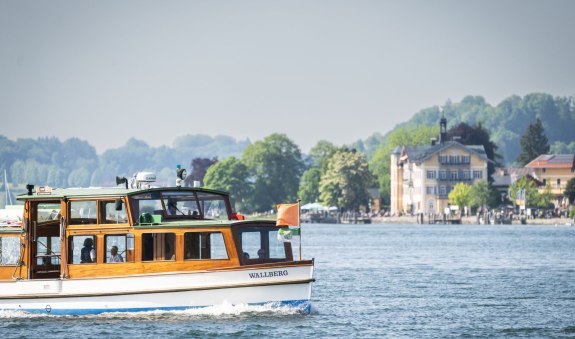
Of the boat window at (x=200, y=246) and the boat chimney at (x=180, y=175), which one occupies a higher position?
the boat chimney at (x=180, y=175)

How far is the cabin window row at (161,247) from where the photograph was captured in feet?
134

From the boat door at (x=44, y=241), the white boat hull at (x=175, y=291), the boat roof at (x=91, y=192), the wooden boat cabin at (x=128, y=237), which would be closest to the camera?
the white boat hull at (x=175, y=291)

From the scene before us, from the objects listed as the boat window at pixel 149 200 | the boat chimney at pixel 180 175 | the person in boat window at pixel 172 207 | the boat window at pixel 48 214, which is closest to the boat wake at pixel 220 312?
the boat window at pixel 149 200

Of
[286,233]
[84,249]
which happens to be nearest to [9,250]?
[84,249]

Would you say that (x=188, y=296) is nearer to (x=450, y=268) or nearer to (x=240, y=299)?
(x=240, y=299)

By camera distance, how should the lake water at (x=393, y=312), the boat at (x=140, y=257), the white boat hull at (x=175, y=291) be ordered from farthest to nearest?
1. the boat at (x=140, y=257)
2. the white boat hull at (x=175, y=291)
3. the lake water at (x=393, y=312)

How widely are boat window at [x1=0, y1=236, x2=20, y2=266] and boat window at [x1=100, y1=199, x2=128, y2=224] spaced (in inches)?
126

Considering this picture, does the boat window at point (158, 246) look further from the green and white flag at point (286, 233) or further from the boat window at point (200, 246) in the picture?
the green and white flag at point (286, 233)

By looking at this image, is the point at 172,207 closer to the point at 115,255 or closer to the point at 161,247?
the point at 161,247

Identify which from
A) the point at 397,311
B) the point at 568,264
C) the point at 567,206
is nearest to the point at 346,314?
the point at 397,311

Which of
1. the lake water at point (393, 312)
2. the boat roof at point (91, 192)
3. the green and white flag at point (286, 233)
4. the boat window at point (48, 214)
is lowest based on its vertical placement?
the lake water at point (393, 312)

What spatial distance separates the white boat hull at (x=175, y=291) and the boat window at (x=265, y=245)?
1644mm

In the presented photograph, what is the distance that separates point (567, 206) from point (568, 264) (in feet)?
415

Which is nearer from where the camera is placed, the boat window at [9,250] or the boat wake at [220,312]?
the boat wake at [220,312]
